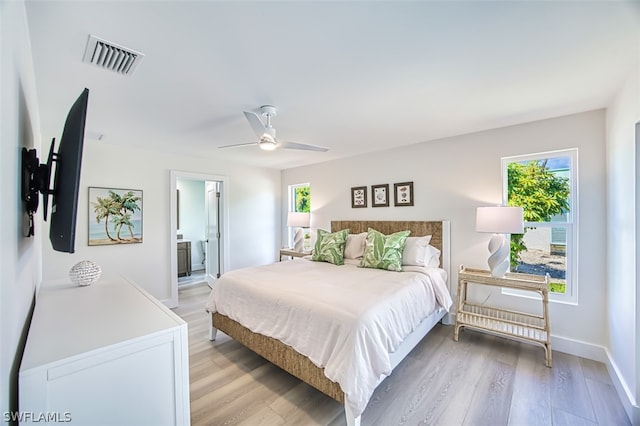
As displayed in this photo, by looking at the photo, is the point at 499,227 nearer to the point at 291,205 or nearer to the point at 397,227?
the point at 397,227

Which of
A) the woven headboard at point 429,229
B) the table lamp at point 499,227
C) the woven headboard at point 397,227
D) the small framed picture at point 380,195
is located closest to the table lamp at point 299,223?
the woven headboard at point 397,227

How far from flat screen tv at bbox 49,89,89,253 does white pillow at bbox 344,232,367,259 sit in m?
3.14

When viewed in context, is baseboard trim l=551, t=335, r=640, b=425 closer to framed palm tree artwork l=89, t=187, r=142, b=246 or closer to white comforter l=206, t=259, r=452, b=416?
white comforter l=206, t=259, r=452, b=416

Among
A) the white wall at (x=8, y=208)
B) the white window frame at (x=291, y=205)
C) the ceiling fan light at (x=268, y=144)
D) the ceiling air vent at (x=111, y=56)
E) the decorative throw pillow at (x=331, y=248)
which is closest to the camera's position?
the white wall at (x=8, y=208)

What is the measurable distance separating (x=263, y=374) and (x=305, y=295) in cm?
87

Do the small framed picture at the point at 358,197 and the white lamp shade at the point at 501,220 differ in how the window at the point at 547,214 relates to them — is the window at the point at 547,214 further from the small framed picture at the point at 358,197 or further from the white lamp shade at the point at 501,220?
the small framed picture at the point at 358,197

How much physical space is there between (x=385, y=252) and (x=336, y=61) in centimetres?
222

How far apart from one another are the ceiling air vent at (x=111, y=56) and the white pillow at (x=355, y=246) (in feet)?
10.2

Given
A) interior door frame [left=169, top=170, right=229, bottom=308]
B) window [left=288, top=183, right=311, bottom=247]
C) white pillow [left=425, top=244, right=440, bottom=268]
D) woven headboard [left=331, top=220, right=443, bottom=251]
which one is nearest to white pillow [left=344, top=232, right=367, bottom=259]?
woven headboard [left=331, top=220, right=443, bottom=251]

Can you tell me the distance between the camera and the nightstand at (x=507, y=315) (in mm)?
2537

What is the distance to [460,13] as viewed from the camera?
4.39 ft

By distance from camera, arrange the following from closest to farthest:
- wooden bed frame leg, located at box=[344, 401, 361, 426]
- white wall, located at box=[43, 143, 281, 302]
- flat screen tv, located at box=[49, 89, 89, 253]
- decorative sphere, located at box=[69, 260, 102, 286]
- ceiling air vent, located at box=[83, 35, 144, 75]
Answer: flat screen tv, located at box=[49, 89, 89, 253] → ceiling air vent, located at box=[83, 35, 144, 75] → wooden bed frame leg, located at box=[344, 401, 361, 426] → decorative sphere, located at box=[69, 260, 102, 286] → white wall, located at box=[43, 143, 281, 302]

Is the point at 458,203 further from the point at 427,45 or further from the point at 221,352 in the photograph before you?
the point at 221,352

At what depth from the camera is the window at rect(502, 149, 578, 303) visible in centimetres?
275
